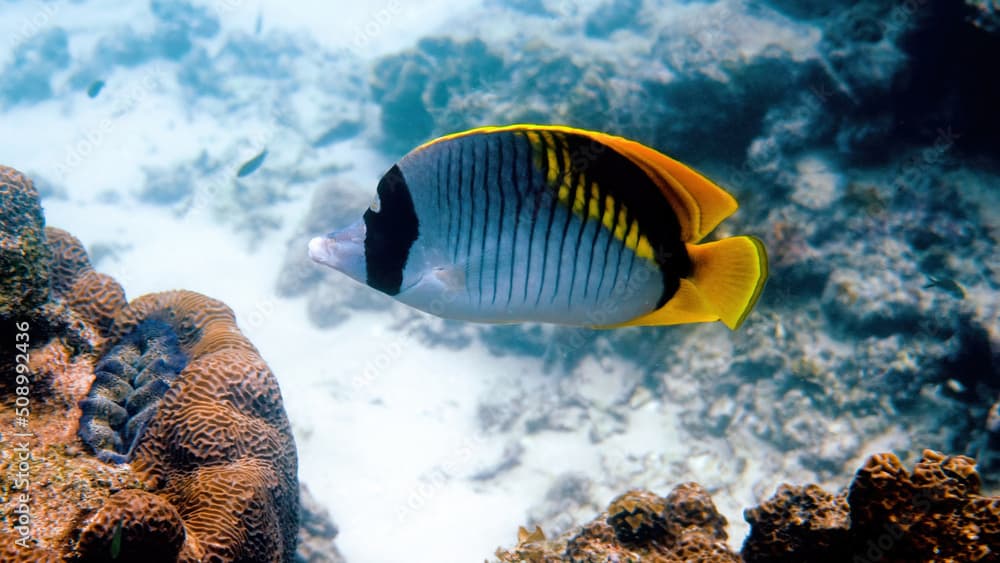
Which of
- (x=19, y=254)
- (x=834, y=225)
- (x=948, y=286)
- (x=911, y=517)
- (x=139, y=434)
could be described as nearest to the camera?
(x=911, y=517)

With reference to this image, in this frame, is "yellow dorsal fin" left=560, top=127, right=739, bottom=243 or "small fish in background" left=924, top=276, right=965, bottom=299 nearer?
"yellow dorsal fin" left=560, top=127, right=739, bottom=243

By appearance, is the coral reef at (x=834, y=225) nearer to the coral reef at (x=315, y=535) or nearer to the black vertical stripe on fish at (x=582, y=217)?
the coral reef at (x=315, y=535)

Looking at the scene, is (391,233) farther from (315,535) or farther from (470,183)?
(315,535)

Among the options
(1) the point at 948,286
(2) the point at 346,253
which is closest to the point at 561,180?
(2) the point at 346,253

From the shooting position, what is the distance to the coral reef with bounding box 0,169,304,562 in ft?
7.25

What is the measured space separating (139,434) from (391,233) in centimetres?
285

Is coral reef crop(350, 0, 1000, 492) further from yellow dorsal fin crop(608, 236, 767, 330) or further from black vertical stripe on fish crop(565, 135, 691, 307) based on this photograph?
black vertical stripe on fish crop(565, 135, 691, 307)

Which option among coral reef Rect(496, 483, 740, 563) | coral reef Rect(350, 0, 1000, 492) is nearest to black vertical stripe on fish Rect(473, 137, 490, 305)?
coral reef Rect(496, 483, 740, 563)

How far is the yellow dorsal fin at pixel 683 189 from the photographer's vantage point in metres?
1.25

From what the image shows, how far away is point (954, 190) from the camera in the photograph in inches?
248

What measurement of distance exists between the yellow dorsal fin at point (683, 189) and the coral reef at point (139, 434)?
89.8 inches

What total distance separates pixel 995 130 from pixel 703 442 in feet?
17.8

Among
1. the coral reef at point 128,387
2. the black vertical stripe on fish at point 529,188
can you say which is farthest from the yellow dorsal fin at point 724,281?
the coral reef at point 128,387

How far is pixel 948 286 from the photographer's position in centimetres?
567
